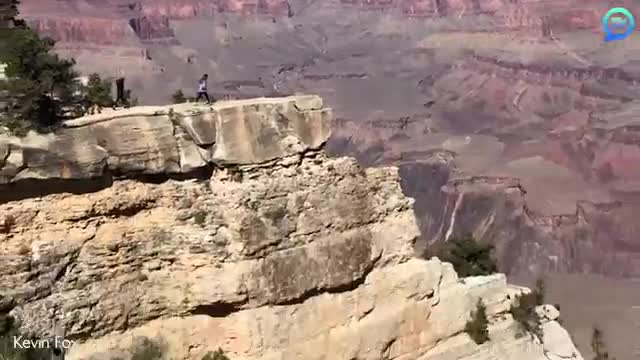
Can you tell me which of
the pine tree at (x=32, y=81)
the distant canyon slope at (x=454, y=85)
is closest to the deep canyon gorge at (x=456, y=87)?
the distant canyon slope at (x=454, y=85)

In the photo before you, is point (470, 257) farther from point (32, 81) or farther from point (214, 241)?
point (32, 81)

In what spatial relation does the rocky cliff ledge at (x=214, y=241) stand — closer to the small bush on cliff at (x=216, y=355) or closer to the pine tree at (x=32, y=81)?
the small bush on cliff at (x=216, y=355)

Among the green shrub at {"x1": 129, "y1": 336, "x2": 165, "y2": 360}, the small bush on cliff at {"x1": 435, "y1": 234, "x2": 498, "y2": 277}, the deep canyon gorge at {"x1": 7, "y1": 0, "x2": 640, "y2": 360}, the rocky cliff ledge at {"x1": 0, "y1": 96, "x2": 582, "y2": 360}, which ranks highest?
the rocky cliff ledge at {"x1": 0, "y1": 96, "x2": 582, "y2": 360}

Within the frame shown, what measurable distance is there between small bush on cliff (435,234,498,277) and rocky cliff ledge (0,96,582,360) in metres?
6.88

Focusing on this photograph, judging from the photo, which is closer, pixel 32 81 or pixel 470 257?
pixel 32 81

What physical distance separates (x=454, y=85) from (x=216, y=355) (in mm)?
111076

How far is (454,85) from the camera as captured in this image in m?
123

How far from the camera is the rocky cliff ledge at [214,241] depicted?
1373cm

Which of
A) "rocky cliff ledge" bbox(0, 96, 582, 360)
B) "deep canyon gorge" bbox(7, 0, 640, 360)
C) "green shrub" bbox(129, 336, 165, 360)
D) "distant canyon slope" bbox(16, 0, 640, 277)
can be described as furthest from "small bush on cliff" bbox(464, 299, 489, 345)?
"distant canyon slope" bbox(16, 0, 640, 277)

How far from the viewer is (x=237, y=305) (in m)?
15.2

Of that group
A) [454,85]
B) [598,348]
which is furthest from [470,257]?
[454,85]

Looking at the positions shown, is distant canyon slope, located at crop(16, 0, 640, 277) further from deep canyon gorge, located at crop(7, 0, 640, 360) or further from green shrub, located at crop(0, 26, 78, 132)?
green shrub, located at crop(0, 26, 78, 132)

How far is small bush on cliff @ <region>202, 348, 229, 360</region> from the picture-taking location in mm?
15180

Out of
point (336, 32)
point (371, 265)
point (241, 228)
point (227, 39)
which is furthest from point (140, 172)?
point (336, 32)
